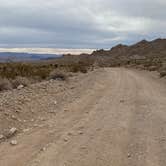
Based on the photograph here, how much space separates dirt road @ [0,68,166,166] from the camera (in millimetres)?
7492

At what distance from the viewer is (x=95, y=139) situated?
9.00 m

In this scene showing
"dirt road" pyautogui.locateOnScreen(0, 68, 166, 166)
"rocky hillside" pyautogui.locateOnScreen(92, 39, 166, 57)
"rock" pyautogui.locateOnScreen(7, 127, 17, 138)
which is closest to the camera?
"dirt road" pyautogui.locateOnScreen(0, 68, 166, 166)

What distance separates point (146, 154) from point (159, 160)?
16.0 inches

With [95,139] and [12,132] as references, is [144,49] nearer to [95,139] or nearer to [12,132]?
[12,132]

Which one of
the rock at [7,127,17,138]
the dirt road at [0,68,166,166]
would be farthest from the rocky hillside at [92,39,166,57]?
the rock at [7,127,17,138]

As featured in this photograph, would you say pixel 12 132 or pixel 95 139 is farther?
pixel 12 132

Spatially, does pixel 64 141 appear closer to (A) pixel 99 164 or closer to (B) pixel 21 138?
(B) pixel 21 138

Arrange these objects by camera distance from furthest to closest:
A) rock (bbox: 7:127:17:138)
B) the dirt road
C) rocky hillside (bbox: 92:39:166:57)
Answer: rocky hillside (bbox: 92:39:166:57), rock (bbox: 7:127:17:138), the dirt road

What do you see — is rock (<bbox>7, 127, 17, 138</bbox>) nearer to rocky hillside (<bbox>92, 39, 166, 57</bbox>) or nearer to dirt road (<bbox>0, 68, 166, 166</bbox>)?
dirt road (<bbox>0, 68, 166, 166</bbox>)

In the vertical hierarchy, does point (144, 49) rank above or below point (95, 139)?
below

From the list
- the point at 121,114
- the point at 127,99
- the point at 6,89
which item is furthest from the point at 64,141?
the point at 6,89

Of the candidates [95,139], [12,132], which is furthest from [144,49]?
[95,139]

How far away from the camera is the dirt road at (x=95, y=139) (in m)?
7.49

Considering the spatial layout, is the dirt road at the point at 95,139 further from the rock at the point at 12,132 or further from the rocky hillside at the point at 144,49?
the rocky hillside at the point at 144,49
